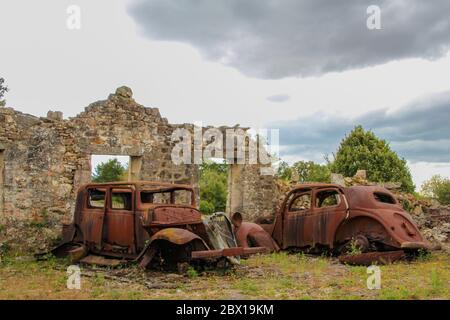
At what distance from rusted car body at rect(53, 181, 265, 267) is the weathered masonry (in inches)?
67.5

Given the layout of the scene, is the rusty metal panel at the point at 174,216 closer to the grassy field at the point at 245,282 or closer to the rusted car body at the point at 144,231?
the rusted car body at the point at 144,231

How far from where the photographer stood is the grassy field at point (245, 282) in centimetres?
621

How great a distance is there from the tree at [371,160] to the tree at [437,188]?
284 inches

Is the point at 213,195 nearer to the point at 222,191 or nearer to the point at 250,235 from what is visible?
the point at 222,191

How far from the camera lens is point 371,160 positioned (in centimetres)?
2595

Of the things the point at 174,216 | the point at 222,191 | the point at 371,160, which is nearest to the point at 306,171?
the point at 371,160

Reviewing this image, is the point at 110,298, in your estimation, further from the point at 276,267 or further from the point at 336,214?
the point at 336,214

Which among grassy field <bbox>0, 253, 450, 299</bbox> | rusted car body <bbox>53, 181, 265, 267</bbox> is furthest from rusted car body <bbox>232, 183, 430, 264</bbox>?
rusted car body <bbox>53, 181, 265, 267</bbox>

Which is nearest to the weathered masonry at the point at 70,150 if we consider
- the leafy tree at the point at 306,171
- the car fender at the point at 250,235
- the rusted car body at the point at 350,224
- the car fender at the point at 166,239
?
the car fender at the point at 250,235

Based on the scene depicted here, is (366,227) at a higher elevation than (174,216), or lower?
lower

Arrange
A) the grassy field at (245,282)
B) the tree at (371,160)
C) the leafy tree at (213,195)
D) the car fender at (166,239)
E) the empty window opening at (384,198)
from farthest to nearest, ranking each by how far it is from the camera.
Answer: the tree at (371,160) → the leafy tree at (213,195) → the empty window opening at (384,198) → the car fender at (166,239) → the grassy field at (245,282)

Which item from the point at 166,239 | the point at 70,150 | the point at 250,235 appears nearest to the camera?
the point at 166,239

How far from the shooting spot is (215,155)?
13852 millimetres

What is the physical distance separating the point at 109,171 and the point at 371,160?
16.6 metres
